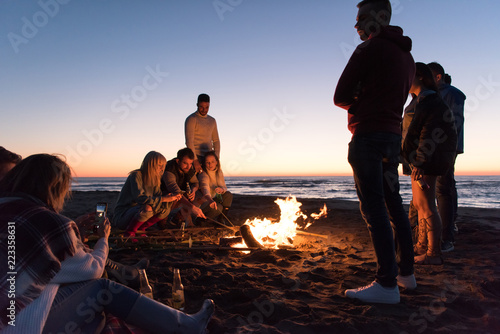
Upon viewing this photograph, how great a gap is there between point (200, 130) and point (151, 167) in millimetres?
1726

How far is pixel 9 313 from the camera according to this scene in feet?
4.51

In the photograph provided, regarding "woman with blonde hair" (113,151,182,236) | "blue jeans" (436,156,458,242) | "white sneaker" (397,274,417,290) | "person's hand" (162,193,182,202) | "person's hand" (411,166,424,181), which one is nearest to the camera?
"white sneaker" (397,274,417,290)

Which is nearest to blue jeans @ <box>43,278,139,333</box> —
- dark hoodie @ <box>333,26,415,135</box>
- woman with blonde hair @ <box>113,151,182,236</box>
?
dark hoodie @ <box>333,26,415,135</box>

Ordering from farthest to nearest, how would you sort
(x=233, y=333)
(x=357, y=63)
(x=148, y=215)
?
(x=148, y=215), (x=357, y=63), (x=233, y=333)

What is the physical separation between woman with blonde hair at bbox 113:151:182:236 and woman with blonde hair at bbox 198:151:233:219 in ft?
3.63

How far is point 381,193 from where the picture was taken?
2.55 m

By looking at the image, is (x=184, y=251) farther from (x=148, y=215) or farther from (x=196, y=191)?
(x=196, y=191)

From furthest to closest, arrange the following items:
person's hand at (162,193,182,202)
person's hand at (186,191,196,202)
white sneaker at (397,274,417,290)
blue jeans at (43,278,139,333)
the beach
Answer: person's hand at (186,191,196,202) < person's hand at (162,193,182,202) < white sneaker at (397,274,417,290) < the beach < blue jeans at (43,278,139,333)

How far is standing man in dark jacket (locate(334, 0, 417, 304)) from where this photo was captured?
253cm

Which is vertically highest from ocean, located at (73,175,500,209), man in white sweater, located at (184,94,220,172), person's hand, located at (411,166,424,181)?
man in white sweater, located at (184,94,220,172)

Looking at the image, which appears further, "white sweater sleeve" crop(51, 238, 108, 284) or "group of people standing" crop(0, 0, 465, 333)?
"white sweater sleeve" crop(51, 238, 108, 284)

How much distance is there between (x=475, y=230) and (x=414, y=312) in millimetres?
3760

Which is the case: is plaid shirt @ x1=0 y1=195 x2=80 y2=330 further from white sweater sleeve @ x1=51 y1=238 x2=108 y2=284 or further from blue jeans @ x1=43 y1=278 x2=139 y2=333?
blue jeans @ x1=43 y1=278 x2=139 y2=333

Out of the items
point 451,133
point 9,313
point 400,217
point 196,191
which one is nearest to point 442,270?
point 400,217
